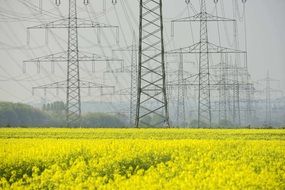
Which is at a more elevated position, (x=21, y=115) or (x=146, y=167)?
(x=21, y=115)

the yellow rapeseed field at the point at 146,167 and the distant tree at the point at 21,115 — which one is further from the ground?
the distant tree at the point at 21,115

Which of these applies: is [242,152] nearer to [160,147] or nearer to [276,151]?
[276,151]

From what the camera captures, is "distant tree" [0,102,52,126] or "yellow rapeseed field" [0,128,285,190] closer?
"yellow rapeseed field" [0,128,285,190]

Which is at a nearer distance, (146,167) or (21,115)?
(146,167)

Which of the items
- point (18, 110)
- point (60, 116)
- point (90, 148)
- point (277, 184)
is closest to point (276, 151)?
point (90, 148)

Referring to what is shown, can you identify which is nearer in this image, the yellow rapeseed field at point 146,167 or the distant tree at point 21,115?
the yellow rapeseed field at point 146,167

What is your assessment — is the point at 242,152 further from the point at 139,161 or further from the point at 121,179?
the point at 121,179

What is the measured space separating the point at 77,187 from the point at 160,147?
29.2 feet

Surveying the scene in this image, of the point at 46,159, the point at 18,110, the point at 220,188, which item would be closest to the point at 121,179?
the point at 220,188

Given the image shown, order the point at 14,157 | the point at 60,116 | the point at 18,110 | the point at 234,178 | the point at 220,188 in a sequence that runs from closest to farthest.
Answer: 1. the point at 220,188
2. the point at 234,178
3. the point at 14,157
4. the point at 18,110
5. the point at 60,116

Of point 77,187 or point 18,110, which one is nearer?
point 77,187

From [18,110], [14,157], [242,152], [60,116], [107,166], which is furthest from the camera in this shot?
[60,116]

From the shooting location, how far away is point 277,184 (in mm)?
11094

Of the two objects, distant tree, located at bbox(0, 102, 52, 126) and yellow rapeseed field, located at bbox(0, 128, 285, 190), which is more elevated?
distant tree, located at bbox(0, 102, 52, 126)
